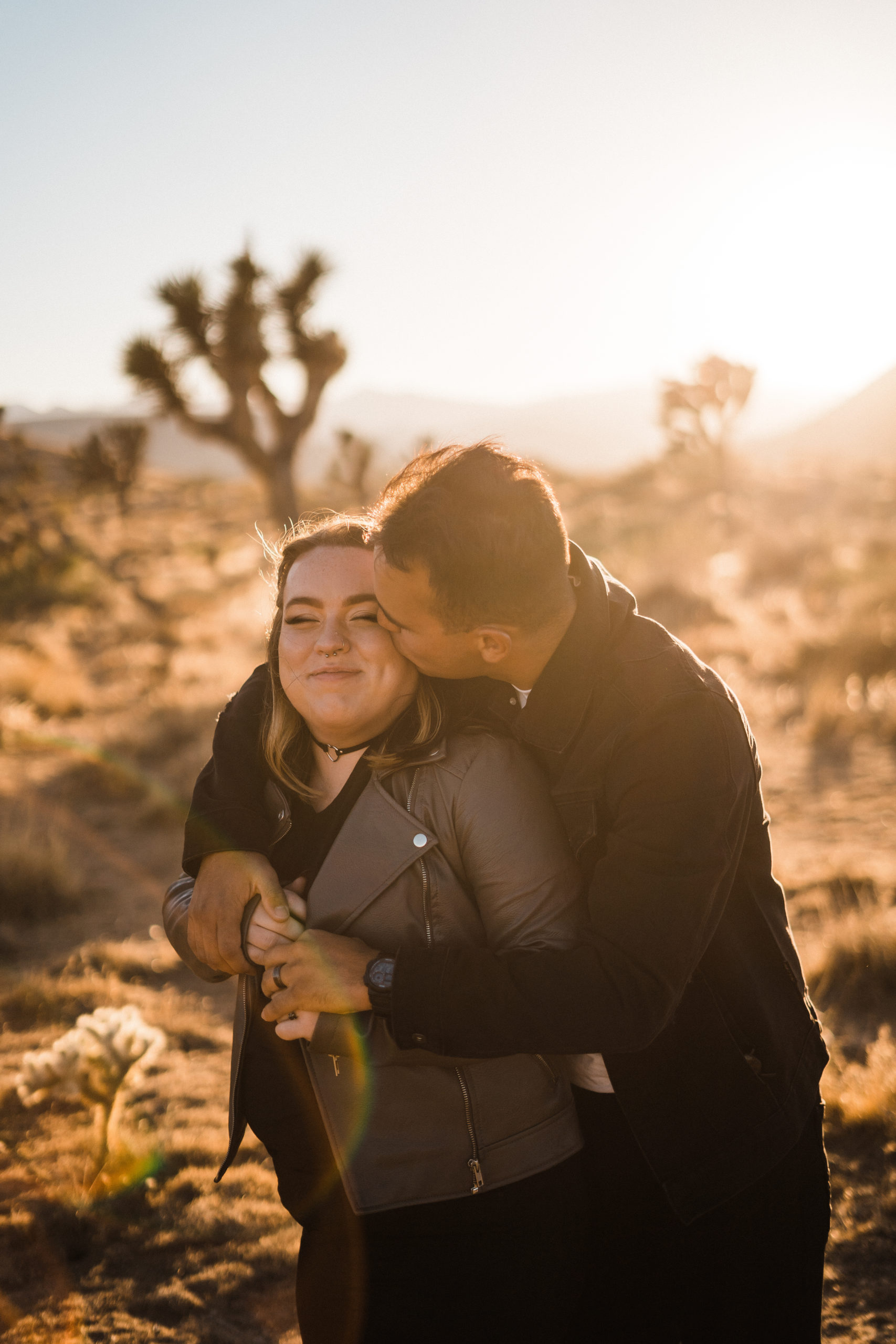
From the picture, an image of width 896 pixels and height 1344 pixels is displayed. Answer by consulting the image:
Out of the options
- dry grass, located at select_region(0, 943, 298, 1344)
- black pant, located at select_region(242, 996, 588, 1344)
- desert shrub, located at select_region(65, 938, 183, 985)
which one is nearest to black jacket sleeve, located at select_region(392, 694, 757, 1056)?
black pant, located at select_region(242, 996, 588, 1344)

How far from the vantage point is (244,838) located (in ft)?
6.55

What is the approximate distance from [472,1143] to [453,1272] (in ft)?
0.86

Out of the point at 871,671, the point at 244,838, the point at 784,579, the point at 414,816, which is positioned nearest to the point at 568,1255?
the point at 414,816

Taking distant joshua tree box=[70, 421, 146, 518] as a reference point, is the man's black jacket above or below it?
below

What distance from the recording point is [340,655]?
2.00 metres

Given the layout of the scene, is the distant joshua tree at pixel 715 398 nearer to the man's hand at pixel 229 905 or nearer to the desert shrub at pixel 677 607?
the desert shrub at pixel 677 607

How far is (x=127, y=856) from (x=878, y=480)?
3176 cm

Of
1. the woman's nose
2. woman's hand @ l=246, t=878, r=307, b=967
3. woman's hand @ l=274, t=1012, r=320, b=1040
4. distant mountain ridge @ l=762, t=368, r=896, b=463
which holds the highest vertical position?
distant mountain ridge @ l=762, t=368, r=896, b=463

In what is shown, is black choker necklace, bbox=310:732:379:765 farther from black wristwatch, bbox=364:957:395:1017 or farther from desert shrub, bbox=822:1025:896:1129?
desert shrub, bbox=822:1025:896:1129

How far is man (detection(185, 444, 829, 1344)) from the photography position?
1532 mm

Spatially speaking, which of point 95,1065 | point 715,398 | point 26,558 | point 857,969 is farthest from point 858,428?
point 95,1065

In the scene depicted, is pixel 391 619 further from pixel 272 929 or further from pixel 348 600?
pixel 272 929

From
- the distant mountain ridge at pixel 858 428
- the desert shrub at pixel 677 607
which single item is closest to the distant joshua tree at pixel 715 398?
the desert shrub at pixel 677 607

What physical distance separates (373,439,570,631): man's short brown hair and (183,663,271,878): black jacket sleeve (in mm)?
704
